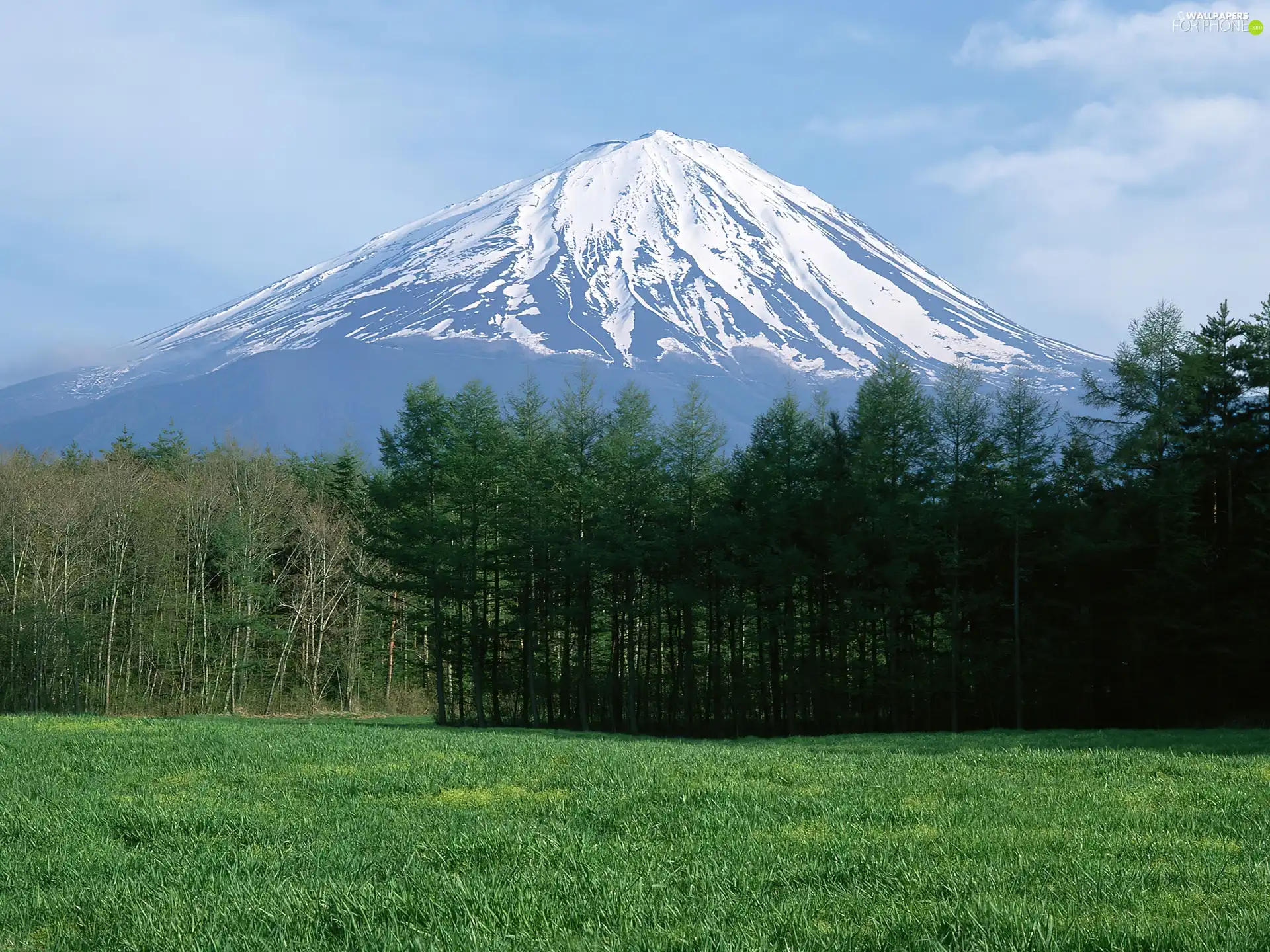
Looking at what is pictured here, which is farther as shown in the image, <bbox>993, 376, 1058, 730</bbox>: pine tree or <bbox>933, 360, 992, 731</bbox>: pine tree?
<bbox>933, 360, 992, 731</bbox>: pine tree

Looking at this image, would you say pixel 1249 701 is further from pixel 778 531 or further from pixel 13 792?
pixel 13 792

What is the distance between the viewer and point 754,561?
39.0 metres

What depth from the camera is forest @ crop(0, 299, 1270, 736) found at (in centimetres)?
3228

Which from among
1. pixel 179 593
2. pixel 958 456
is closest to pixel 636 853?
pixel 958 456

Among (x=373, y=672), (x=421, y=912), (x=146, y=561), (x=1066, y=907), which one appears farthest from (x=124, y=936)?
(x=373, y=672)

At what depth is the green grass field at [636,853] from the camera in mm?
5348

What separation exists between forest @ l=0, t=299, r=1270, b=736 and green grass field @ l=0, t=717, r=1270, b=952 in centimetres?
2314

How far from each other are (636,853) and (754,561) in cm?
3211

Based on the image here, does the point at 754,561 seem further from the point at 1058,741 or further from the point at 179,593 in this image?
the point at 179,593

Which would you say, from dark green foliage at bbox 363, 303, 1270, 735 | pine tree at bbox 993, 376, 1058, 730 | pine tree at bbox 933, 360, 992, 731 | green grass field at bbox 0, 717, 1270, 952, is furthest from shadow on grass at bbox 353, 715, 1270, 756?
pine tree at bbox 993, 376, 1058, 730

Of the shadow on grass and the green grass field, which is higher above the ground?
the green grass field

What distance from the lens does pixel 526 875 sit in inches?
257

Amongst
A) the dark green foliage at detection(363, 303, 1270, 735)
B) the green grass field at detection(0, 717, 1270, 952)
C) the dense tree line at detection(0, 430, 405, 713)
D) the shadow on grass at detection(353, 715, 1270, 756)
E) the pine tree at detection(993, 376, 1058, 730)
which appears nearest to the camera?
the green grass field at detection(0, 717, 1270, 952)

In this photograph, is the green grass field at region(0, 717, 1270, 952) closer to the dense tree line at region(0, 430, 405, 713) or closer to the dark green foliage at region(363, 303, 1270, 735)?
the dark green foliage at region(363, 303, 1270, 735)
